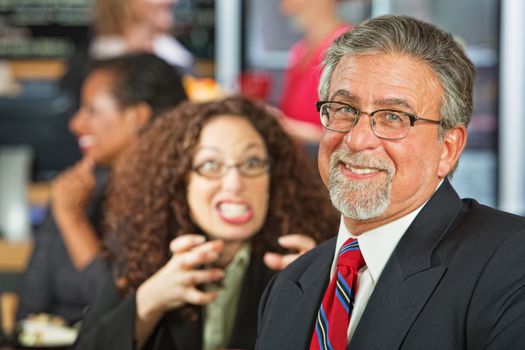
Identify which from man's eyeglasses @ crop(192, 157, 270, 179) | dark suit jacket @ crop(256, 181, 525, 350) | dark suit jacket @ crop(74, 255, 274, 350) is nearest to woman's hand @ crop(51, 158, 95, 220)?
dark suit jacket @ crop(74, 255, 274, 350)

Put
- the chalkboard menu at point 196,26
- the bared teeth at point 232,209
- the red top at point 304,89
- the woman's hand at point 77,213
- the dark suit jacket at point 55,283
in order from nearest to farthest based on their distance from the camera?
the bared teeth at point 232,209 → the dark suit jacket at point 55,283 → the woman's hand at point 77,213 → the red top at point 304,89 → the chalkboard menu at point 196,26

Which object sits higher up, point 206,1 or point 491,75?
Answer: point 206,1

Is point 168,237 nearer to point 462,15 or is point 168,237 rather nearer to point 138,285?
point 138,285

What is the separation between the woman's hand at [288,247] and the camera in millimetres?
2176

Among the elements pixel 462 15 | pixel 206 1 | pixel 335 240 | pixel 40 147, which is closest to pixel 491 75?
pixel 462 15

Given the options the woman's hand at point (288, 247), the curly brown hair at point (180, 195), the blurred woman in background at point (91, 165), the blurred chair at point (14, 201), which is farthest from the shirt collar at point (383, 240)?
the blurred chair at point (14, 201)

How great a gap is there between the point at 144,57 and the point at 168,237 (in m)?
1.28

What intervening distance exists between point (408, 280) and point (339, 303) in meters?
0.12

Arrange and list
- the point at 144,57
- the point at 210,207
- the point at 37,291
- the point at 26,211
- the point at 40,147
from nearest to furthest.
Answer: the point at 210,207, the point at 37,291, the point at 144,57, the point at 26,211, the point at 40,147

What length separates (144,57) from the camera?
139 inches

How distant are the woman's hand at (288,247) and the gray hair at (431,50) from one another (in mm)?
679

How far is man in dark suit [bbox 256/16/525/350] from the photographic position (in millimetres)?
1482

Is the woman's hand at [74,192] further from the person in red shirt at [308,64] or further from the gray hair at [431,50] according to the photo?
the gray hair at [431,50]

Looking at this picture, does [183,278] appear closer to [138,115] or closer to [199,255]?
[199,255]
